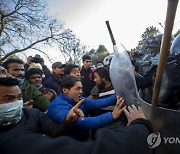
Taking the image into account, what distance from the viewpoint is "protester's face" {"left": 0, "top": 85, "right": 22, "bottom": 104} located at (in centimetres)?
190

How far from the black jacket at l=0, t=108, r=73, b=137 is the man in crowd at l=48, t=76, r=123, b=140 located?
0.22 ft

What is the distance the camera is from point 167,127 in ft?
3.59

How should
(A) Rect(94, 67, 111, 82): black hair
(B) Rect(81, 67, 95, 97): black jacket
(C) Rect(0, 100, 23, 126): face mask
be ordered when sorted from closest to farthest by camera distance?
(C) Rect(0, 100, 23, 126): face mask < (A) Rect(94, 67, 111, 82): black hair < (B) Rect(81, 67, 95, 97): black jacket

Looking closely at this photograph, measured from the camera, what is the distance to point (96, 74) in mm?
3725

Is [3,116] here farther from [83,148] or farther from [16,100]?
[83,148]

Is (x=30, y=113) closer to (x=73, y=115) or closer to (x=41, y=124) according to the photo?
(x=41, y=124)

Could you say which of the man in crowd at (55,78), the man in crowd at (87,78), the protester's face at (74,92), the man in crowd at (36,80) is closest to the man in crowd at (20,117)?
the protester's face at (74,92)

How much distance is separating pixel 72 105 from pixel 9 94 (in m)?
0.69

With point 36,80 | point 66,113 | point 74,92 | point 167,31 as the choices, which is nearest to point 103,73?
point 36,80

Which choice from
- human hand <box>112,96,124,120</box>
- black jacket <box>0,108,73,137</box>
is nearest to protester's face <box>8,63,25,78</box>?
black jacket <box>0,108,73,137</box>

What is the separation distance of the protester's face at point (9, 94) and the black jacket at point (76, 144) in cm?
111

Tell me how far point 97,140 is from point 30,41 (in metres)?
17.9

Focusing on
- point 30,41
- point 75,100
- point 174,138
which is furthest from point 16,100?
point 30,41

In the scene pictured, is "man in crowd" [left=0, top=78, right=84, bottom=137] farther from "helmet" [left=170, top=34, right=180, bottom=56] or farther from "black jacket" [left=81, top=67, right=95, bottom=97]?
"black jacket" [left=81, top=67, right=95, bottom=97]
